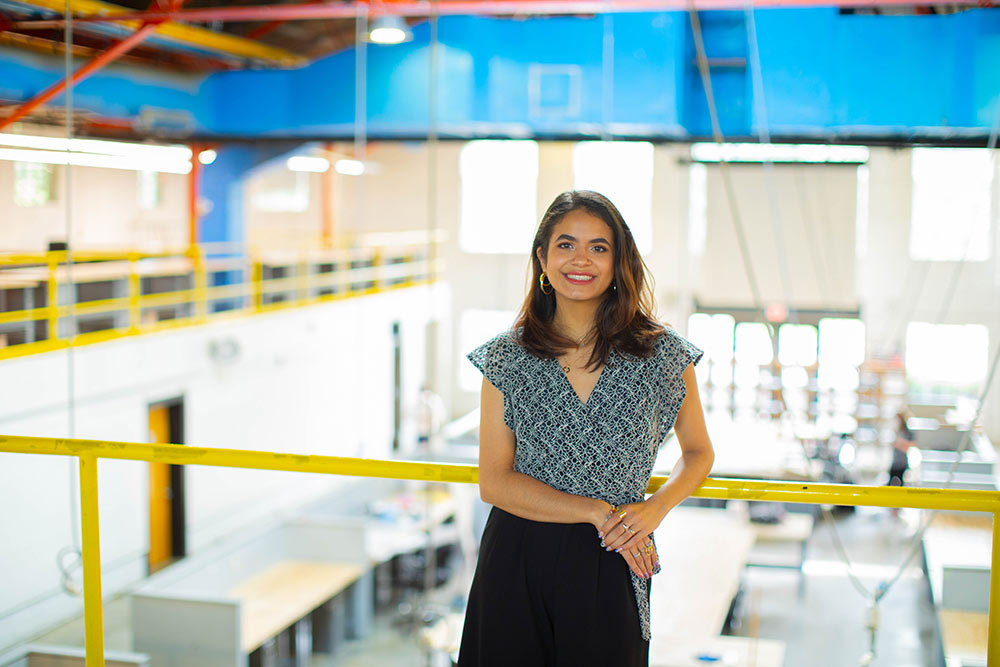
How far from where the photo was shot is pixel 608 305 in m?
1.69

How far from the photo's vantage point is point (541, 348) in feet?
5.50

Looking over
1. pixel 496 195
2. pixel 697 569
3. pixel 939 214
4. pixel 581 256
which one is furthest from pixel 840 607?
pixel 939 214

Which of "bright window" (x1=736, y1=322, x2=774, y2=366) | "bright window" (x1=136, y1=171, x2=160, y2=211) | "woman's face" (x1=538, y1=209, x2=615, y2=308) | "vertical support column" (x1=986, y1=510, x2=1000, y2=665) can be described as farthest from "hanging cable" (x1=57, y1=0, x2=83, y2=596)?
"bright window" (x1=736, y1=322, x2=774, y2=366)

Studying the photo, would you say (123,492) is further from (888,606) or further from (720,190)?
(720,190)

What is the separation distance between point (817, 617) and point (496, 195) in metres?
9.64

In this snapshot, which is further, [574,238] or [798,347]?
[798,347]

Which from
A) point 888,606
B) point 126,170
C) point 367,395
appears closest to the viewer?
point 888,606

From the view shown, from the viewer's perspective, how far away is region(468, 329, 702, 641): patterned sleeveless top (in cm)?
167

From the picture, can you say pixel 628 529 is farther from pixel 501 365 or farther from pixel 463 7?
pixel 463 7

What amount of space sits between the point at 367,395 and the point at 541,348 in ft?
35.5

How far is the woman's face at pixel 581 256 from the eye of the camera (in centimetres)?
162

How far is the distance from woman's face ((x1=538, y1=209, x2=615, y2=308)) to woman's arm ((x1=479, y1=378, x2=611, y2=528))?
23cm

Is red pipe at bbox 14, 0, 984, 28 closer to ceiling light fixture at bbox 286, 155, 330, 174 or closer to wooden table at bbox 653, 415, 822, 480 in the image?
wooden table at bbox 653, 415, 822, 480

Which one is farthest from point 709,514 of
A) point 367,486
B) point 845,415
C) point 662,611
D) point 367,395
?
point 845,415
